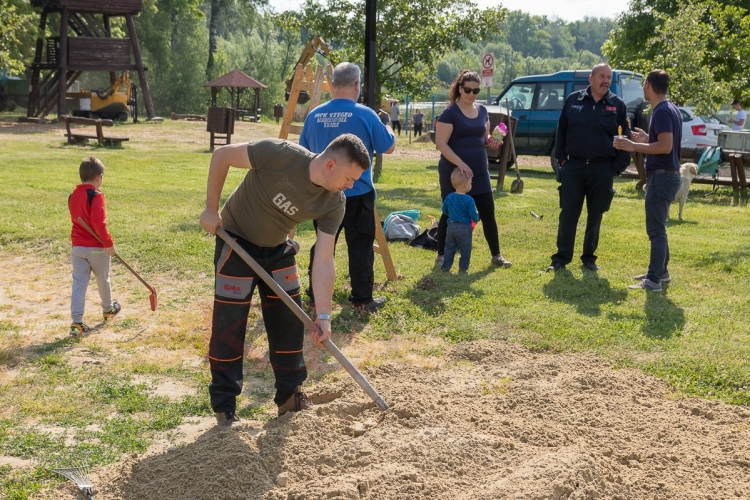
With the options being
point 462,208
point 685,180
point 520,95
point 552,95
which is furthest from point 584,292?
point 520,95

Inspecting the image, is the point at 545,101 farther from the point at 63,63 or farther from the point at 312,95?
the point at 63,63

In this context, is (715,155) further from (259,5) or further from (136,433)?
(259,5)

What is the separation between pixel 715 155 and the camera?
1427 centimetres

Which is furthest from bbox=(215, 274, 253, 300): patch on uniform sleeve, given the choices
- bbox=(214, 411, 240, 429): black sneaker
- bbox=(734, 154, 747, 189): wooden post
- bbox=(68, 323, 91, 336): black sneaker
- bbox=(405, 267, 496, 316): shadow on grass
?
bbox=(734, 154, 747, 189): wooden post

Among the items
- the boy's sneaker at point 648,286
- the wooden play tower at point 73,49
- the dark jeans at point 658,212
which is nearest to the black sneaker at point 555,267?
the boy's sneaker at point 648,286

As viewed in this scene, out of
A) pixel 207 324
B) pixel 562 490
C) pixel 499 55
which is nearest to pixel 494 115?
pixel 207 324

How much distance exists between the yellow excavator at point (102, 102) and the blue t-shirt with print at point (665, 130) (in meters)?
29.9

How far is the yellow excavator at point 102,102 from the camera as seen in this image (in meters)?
33.1

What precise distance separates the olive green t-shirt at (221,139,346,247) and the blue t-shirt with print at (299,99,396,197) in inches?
77.9

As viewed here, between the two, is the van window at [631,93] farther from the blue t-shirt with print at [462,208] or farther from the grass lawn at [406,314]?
the blue t-shirt with print at [462,208]

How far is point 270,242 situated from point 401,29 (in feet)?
43.4

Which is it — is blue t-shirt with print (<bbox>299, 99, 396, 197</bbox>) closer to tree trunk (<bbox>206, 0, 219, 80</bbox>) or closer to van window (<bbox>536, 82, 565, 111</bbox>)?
van window (<bbox>536, 82, 565, 111</bbox>)

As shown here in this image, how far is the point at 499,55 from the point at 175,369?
12503cm

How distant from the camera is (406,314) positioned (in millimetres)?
6547
